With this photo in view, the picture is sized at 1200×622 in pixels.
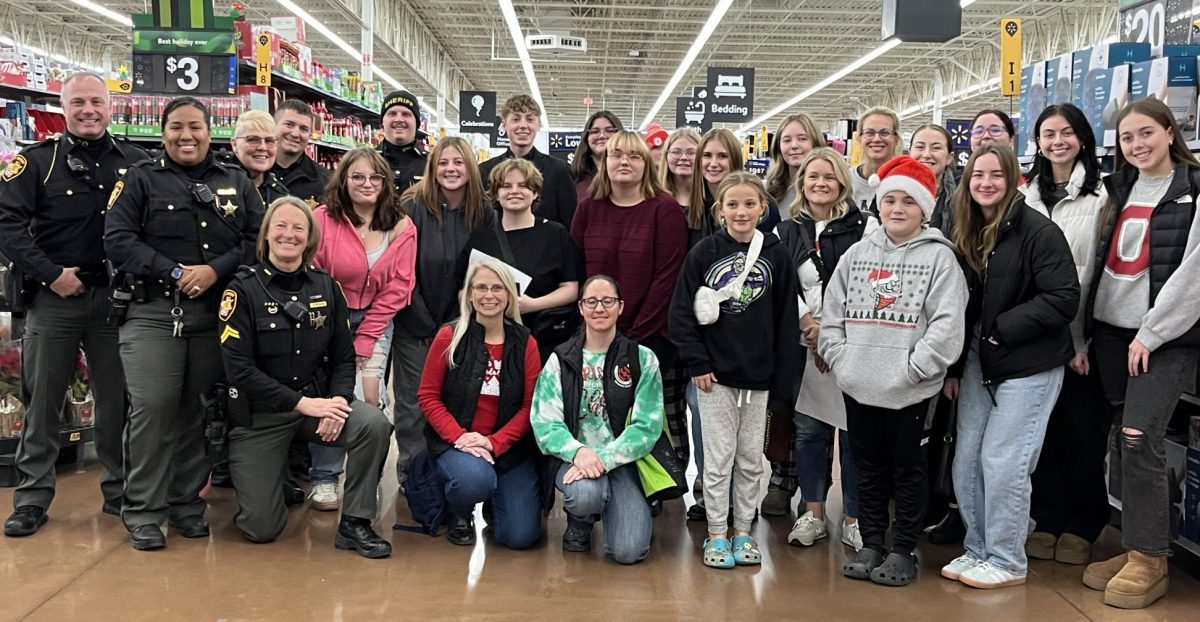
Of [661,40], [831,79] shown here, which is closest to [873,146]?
[661,40]

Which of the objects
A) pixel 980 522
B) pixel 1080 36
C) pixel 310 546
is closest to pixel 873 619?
pixel 980 522

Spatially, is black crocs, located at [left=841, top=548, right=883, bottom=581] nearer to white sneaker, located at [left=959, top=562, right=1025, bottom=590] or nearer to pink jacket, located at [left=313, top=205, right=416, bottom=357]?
white sneaker, located at [left=959, top=562, right=1025, bottom=590]

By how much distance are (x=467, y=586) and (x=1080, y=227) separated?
2.54 m

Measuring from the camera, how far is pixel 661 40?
22750 mm

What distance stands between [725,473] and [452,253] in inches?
59.8

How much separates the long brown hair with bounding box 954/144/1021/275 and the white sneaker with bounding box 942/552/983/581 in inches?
41.0

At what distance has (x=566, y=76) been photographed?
28641 millimetres

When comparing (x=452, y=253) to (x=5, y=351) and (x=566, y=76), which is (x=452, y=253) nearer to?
(x=5, y=351)

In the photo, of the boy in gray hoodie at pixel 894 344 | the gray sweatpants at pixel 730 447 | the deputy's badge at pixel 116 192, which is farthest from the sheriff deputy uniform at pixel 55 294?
the boy in gray hoodie at pixel 894 344

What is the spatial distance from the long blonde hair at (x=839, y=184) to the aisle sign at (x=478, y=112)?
48.4ft

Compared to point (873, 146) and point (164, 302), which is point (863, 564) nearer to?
point (873, 146)

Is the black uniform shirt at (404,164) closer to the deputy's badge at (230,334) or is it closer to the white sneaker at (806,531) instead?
the deputy's badge at (230,334)

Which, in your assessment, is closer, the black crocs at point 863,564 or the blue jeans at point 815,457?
the black crocs at point 863,564

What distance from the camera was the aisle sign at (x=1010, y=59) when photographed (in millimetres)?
7742
